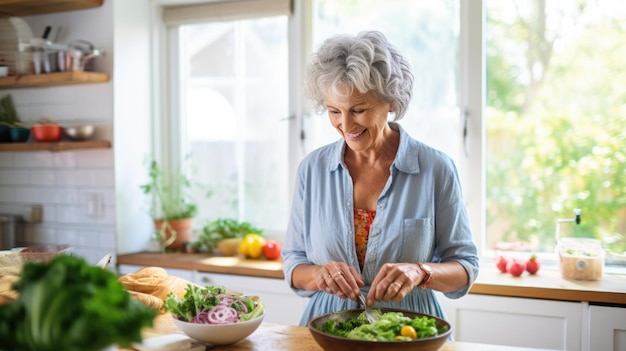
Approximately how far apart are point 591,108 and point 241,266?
1.84 m

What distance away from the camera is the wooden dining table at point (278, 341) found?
1684 millimetres

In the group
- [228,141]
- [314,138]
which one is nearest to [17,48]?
[228,141]

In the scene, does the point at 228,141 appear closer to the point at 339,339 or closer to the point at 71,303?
the point at 339,339

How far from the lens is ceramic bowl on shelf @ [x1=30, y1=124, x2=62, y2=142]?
3.45m

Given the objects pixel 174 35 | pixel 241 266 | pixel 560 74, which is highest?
pixel 174 35

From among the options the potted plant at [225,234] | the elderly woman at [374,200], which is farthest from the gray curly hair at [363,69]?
the potted plant at [225,234]

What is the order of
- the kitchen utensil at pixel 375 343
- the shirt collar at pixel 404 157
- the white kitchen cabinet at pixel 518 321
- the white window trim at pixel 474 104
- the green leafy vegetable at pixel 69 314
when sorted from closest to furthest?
the green leafy vegetable at pixel 69 314, the kitchen utensil at pixel 375 343, the shirt collar at pixel 404 157, the white kitchen cabinet at pixel 518 321, the white window trim at pixel 474 104

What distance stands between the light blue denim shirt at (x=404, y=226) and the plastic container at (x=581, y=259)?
2.99 ft

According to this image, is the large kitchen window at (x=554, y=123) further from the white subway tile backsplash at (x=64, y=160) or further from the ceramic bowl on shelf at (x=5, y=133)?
the ceramic bowl on shelf at (x=5, y=133)

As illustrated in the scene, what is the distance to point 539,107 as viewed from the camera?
3.12 meters

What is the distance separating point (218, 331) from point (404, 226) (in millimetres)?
729

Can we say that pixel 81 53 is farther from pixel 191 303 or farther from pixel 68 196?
pixel 191 303

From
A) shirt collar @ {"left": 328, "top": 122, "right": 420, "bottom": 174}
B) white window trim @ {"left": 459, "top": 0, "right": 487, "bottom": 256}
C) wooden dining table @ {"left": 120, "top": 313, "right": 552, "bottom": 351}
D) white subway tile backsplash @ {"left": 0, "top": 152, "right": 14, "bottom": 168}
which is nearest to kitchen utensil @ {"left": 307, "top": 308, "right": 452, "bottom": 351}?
wooden dining table @ {"left": 120, "top": 313, "right": 552, "bottom": 351}

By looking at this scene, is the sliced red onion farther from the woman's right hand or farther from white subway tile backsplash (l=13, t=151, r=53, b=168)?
white subway tile backsplash (l=13, t=151, r=53, b=168)
